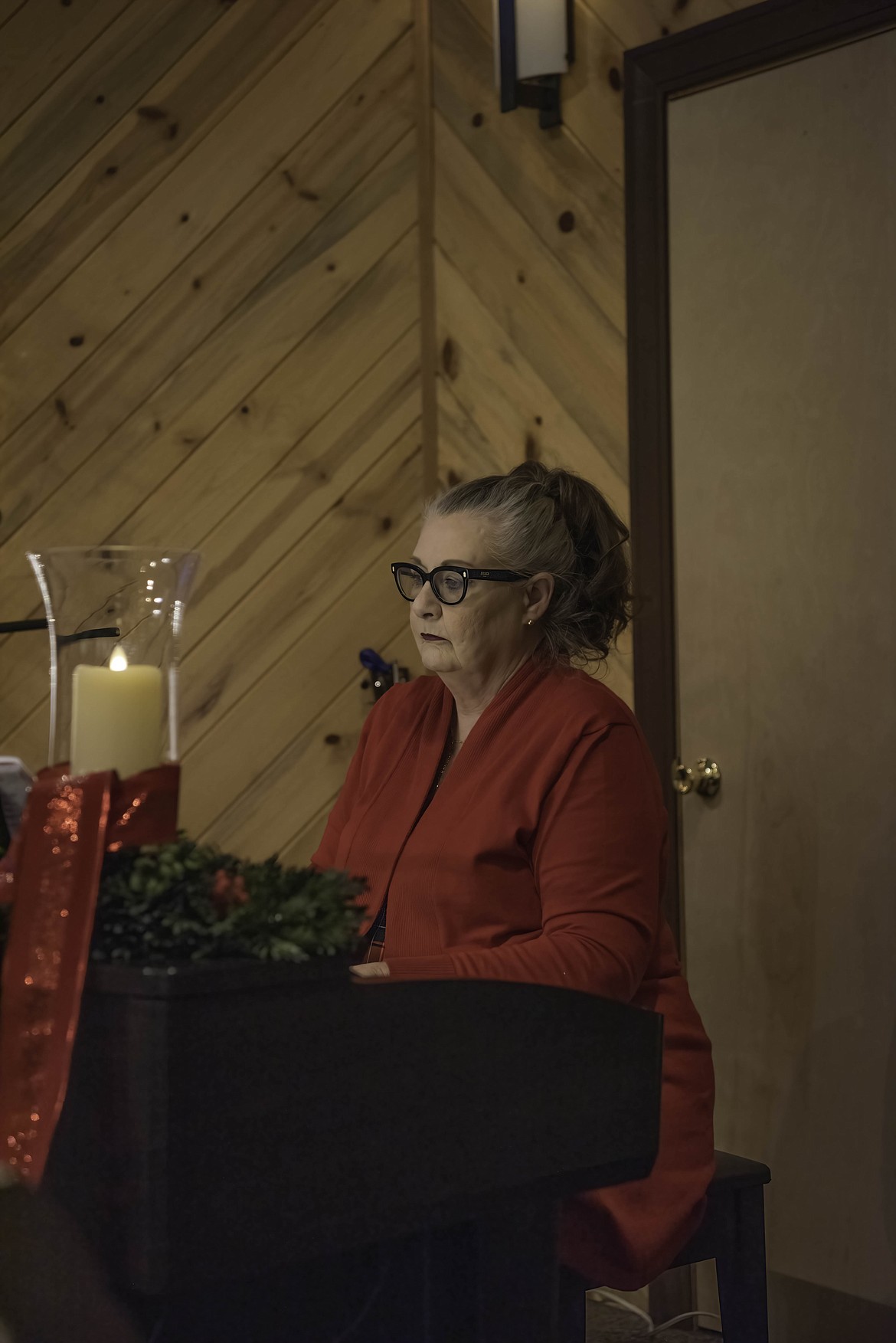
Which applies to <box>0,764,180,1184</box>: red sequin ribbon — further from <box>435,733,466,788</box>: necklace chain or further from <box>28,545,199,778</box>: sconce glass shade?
<box>435,733,466,788</box>: necklace chain

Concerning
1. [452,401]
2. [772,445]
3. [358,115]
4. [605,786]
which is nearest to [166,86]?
[358,115]

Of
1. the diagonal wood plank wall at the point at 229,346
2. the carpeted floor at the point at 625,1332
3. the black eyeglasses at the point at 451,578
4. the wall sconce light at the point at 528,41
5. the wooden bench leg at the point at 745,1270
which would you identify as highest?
the wall sconce light at the point at 528,41

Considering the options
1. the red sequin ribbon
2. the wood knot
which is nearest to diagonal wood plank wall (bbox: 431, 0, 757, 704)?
the wood knot

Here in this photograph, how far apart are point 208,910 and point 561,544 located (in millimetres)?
1217

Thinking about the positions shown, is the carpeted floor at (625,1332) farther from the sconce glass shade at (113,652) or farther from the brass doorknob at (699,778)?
the sconce glass shade at (113,652)

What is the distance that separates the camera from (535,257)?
287 cm

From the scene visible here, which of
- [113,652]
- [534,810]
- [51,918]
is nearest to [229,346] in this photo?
[534,810]

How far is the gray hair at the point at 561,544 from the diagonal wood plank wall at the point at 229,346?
0.97m

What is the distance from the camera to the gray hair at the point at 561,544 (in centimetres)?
189

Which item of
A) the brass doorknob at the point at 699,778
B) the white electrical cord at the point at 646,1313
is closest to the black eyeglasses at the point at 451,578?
the brass doorknob at the point at 699,778

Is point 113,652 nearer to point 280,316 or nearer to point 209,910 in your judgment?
point 209,910

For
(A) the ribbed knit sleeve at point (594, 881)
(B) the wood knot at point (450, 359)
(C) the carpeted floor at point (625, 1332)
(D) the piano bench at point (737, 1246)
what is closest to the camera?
(A) the ribbed knit sleeve at point (594, 881)

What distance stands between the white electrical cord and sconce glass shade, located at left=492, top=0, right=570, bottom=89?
226 centimetres

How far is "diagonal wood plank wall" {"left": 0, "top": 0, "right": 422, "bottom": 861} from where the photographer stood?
272 centimetres
